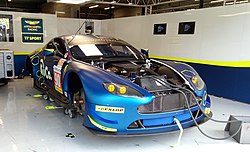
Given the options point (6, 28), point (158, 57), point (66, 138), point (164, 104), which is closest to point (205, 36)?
point (158, 57)

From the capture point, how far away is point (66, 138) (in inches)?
113

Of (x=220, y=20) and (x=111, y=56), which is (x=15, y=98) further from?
(x=220, y=20)

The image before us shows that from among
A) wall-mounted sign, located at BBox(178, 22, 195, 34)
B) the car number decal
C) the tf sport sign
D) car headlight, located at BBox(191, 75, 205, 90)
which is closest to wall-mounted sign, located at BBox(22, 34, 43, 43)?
the tf sport sign

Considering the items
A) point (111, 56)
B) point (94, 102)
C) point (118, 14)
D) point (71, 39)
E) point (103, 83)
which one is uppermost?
point (118, 14)

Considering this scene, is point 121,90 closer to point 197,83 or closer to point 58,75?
point 197,83

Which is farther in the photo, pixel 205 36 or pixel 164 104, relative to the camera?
pixel 205 36

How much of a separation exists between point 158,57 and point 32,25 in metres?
3.95

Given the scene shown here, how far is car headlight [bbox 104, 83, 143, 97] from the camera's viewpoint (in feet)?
7.70

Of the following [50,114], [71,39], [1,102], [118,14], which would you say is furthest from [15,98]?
[118,14]

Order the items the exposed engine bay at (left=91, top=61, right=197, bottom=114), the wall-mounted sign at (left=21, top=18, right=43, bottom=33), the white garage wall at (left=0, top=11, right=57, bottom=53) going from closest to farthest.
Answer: the exposed engine bay at (left=91, top=61, right=197, bottom=114) → the white garage wall at (left=0, top=11, right=57, bottom=53) → the wall-mounted sign at (left=21, top=18, right=43, bottom=33)

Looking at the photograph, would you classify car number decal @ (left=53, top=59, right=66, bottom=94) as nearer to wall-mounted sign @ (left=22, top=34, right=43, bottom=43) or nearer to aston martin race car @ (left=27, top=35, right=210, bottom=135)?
aston martin race car @ (left=27, top=35, right=210, bottom=135)

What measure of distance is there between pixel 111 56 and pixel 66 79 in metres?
0.83

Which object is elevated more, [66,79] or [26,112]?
[66,79]

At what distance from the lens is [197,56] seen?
18.9ft
